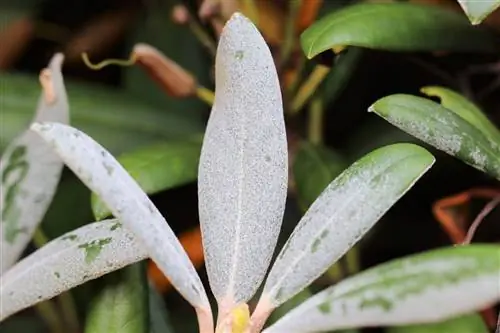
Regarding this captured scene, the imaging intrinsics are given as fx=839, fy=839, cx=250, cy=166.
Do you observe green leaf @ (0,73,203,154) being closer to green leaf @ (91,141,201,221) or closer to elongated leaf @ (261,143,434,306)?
green leaf @ (91,141,201,221)

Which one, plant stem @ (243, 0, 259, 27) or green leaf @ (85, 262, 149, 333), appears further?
plant stem @ (243, 0, 259, 27)

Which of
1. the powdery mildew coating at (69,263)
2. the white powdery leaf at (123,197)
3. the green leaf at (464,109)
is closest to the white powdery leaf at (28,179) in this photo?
the powdery mildew coating at (69,263)

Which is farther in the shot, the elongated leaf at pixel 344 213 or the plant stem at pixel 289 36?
the plant stem at pixel 289 36

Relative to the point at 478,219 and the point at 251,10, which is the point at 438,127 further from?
the point at 251,10

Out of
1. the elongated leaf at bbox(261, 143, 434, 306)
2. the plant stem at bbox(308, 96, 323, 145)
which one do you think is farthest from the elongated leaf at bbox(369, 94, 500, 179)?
the plant stem at bbox(308, 96, 323, 145)

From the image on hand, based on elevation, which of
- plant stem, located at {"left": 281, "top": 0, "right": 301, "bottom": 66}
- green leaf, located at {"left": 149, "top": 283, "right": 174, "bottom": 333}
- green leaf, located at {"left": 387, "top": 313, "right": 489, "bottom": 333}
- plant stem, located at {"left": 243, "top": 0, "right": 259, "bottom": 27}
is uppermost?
plant stem, located at {"left": 243, "top": 0, "right": 259, "bottom": 27}

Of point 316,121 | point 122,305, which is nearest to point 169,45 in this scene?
point 316,121

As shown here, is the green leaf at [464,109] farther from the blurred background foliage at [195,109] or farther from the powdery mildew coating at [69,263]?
the powdery mildew coating at [69,263]
